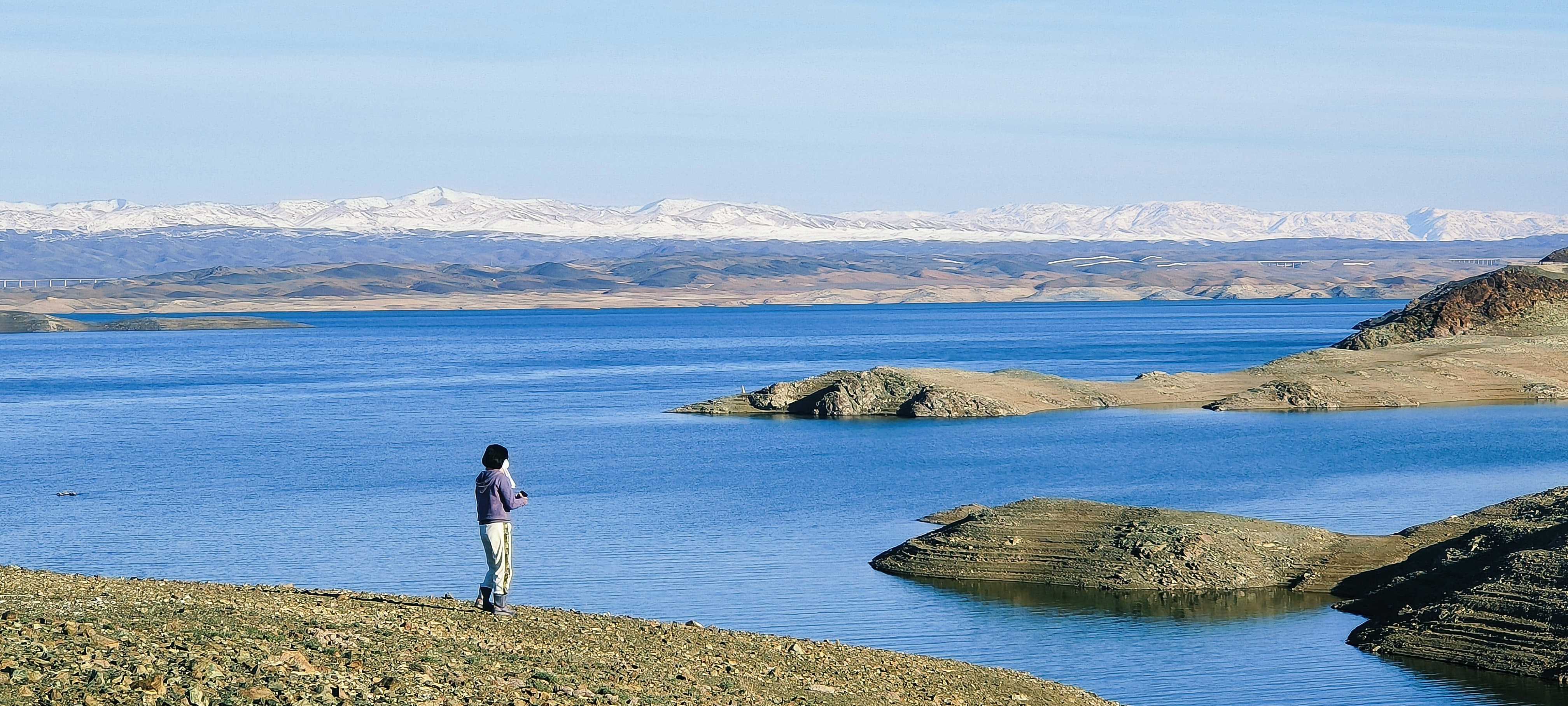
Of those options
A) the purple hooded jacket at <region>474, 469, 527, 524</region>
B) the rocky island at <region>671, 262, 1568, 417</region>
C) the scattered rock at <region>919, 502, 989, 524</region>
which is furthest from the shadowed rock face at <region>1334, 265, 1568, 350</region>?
Result: the purple hooded jacket at <region>474, 469, 527, 524</region>

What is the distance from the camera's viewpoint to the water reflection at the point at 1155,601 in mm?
26828

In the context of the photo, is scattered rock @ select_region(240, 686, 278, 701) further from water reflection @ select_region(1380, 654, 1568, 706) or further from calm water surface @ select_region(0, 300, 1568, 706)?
water reflection @ select_region(1380, 654, 1568, 706)

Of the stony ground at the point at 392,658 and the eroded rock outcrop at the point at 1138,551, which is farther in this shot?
the eroded rock outcrop at the point at 1138,551

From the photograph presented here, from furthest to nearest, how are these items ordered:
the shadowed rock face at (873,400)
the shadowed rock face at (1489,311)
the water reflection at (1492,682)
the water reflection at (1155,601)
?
the shadowed rock face at (1489,311) → the shadowed rock face at (873,400) → the water reflection at (1155,601) → the water reflection at (1492,682)

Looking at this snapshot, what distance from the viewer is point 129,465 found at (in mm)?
52656

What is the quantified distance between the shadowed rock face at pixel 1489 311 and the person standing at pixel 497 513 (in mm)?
77387

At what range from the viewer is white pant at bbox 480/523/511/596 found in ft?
60.6

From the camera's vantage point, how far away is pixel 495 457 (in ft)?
59.8

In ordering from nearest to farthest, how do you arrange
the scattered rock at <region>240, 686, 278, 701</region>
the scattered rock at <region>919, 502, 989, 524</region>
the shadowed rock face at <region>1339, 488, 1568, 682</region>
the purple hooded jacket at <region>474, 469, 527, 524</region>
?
1. the scattered rock at <region>240, 686, 278, 701</region>
2. the purple hooded jacket at <region>474, 469, 527, 524</region>
3. the shadowed rock face at <region>1339, 488, 1568, 682</region>
4. the scattered rock at <region>919, 502, 989, 524</region>

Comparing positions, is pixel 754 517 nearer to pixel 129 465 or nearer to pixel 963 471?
pixel 963 471

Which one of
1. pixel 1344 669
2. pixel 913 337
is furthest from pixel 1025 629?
pixel 913 337

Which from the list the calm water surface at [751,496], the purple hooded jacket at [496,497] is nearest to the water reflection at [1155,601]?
the calm water surface at [751,496]

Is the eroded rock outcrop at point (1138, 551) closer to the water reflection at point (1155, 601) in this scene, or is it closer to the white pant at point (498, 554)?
the water reflection at point (1155, 601)

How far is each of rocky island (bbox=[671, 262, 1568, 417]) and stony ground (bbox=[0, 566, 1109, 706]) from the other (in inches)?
1854
